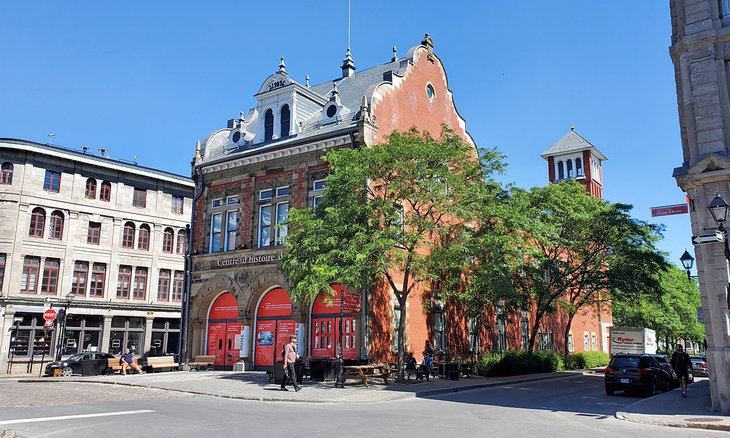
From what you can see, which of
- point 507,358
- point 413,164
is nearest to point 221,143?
point 413,164

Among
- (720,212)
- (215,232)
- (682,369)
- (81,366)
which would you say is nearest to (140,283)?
(215,232)

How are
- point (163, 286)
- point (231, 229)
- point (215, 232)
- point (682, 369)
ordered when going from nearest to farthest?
point (682, 369)
point (231, 229)
point (215, 232)
point (163, 286)

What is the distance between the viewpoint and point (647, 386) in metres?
21.0

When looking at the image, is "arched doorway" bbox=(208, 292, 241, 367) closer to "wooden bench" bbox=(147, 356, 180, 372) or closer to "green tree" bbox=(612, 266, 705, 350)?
"wooden bench" bbox=(147, 356, 180, 372)

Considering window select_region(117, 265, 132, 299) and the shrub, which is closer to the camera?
the shrub

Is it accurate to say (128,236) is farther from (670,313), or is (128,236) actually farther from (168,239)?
(670,313)

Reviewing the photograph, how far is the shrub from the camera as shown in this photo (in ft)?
97.1

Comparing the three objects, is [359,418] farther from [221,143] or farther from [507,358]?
[221,143]

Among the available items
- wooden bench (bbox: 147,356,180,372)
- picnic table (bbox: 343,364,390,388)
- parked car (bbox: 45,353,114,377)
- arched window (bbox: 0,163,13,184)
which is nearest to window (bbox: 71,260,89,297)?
arched window (bbox: 0,163,13,184)

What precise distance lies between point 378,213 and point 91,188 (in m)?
30.0

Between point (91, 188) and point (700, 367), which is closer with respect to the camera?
point (700, 367)

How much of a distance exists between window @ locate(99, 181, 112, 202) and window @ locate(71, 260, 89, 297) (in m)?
5.15

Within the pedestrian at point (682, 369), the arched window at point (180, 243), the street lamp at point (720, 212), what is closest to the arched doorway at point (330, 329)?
the pedestrian at point (682, 369)

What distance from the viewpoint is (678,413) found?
49.1ft
